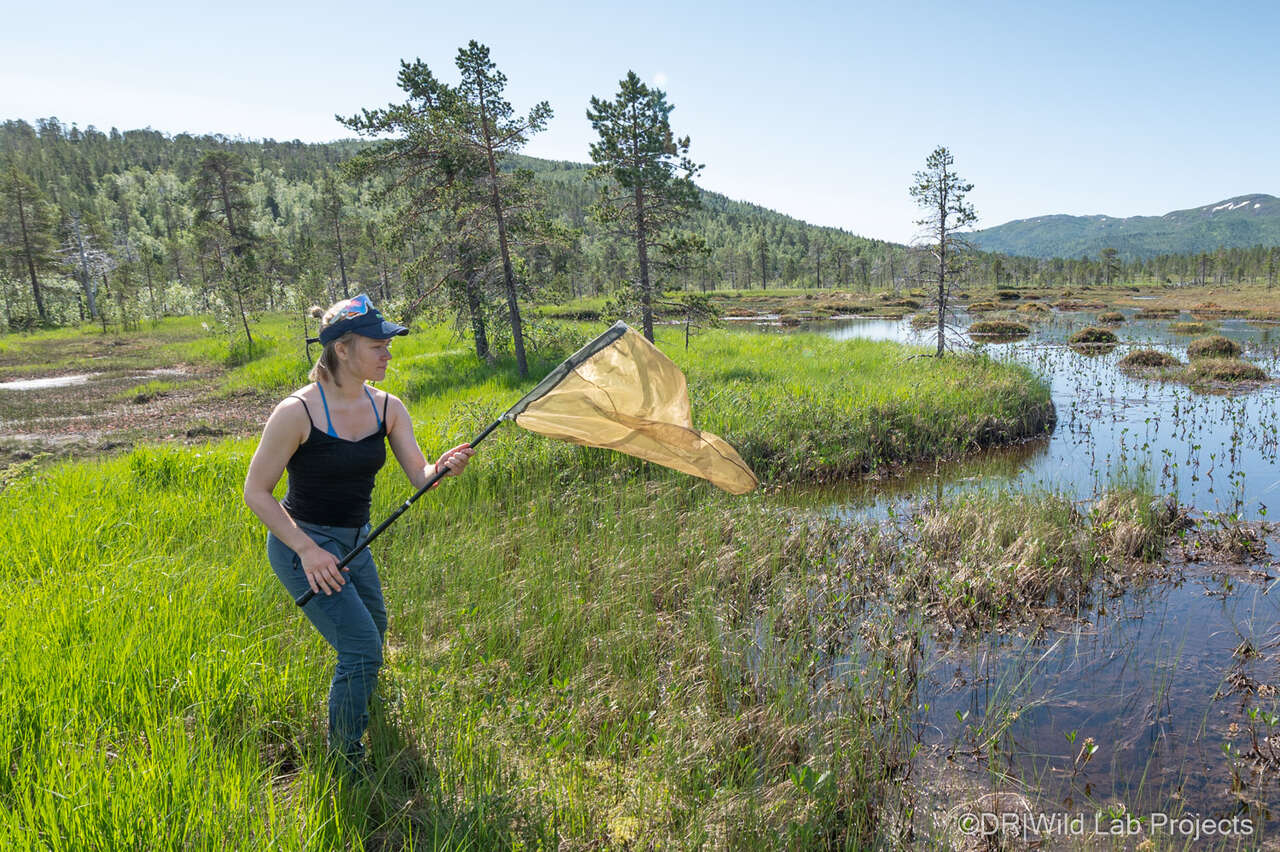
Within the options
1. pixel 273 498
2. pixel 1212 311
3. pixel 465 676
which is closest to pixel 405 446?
pixel 273 498

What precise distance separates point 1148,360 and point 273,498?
2846cm

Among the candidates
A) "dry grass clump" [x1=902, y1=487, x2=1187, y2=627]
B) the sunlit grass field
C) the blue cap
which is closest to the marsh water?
"dry grass clump" [x1=902, y1=487, x2=1187, y2=627]

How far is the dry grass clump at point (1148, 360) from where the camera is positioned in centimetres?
2228

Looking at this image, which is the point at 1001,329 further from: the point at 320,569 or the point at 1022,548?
the point at 320,569

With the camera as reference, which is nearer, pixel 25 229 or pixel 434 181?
pixel 434 181

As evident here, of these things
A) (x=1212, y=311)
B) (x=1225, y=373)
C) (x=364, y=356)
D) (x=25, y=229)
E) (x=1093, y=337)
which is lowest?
(x=1225, y=373)

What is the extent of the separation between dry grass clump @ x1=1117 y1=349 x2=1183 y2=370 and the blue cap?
27016 mm

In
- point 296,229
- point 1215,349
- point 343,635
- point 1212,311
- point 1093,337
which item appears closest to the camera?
point 343,635

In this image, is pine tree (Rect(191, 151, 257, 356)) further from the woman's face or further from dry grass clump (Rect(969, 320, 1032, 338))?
dry grass clump (Rect(969, 320, 1032, 338))

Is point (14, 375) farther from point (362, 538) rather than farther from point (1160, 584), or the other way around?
point (1160, 584)

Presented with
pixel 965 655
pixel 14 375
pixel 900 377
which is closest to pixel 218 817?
pixel 965 655

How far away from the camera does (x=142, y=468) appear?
8.35 m

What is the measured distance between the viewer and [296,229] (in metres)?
103

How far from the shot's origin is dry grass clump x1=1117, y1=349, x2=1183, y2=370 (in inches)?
877
